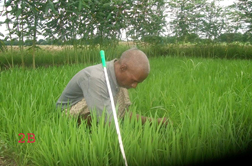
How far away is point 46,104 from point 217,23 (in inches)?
211

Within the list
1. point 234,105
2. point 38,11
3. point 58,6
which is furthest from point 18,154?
point 58,6

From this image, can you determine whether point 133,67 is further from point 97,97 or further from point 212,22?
point 212,22

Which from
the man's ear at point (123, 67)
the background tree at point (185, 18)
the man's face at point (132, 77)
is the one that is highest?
the background tree at point (185, 18)

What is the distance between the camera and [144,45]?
611 cm

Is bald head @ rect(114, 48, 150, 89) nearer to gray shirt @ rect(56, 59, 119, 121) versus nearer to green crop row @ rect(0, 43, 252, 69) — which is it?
gray shirt @ rect(56, 59, 119, 121)

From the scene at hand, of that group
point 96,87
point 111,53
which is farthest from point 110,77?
point 111,53

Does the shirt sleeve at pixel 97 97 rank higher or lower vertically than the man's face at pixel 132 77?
lower

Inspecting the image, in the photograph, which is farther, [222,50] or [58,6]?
[222,50]

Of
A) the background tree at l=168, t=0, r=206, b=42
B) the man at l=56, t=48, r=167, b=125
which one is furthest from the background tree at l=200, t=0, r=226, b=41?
the man at l=56, t=48, r=167, b=125

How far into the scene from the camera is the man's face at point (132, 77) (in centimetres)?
132

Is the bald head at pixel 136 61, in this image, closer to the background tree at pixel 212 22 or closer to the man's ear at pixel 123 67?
the man's ear at pixel 123 67

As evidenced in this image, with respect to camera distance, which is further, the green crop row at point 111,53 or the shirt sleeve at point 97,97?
the green crop row at point 111,53

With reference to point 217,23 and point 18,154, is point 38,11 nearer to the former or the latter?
point 18,154

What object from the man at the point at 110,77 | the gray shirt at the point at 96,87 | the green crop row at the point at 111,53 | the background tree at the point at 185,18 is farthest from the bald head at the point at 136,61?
the background tree at the point at 185,18
